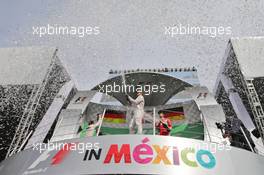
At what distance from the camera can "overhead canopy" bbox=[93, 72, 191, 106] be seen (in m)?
18.8

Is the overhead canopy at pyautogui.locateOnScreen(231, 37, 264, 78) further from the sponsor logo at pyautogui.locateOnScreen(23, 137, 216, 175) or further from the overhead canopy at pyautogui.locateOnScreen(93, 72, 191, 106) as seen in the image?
the sponsor logo at pyautogui.locateOnScreen(23, 137, 216, 175)

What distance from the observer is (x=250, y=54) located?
15047 mm

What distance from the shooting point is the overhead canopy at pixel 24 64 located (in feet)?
51.1

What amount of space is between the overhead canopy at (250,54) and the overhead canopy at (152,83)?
14.9ft

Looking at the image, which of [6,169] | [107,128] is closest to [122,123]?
[107,128]

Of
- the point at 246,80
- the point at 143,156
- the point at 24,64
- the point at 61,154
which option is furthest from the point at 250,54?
the point at 24,64

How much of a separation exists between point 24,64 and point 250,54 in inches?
→ 371

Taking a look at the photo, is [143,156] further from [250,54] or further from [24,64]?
[24,64]

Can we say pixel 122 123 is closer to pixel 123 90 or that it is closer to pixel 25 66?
pixel 123 90

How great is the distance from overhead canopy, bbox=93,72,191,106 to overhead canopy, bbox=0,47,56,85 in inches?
126

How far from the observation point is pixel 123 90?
65.1 feet

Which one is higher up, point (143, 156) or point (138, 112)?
point (138, 112)

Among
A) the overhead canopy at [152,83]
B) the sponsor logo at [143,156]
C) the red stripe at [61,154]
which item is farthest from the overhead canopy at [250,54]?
the red stripe at [61,154]

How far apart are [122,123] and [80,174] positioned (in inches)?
355
